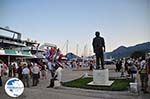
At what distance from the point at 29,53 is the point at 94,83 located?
93.7 inches

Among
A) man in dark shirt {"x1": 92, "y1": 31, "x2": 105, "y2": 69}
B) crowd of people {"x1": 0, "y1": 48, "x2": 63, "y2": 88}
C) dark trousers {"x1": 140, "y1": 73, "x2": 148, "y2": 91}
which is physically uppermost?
man in dark shirt {"x1": 92, "y1": 31, "x2": 105, "y2": 69}

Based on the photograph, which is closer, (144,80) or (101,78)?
(144,80)

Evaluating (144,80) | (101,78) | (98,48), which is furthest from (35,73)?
(144,80)

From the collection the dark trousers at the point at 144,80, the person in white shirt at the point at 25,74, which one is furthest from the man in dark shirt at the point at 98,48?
the person in white shirt at the point at 25,74

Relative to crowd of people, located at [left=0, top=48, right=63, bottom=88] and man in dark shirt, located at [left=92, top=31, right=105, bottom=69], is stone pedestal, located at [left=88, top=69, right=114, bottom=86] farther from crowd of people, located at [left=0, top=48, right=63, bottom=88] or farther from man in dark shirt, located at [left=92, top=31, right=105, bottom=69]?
crowd of people, located at [left=0, top=48, right=63, bottom=88]

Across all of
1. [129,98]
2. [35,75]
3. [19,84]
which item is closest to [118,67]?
[35,75]

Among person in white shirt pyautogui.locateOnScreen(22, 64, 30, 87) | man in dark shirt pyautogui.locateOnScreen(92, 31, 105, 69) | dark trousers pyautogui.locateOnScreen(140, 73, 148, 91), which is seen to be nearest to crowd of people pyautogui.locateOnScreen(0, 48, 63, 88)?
person in white shirt pyautogui.locateOnScreen(22, 64, 30, 87)

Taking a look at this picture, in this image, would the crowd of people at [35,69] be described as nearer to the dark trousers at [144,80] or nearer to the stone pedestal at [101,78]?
the stone pedestal at [101,78]

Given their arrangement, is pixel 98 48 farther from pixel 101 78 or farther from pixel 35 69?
pixel 35 69

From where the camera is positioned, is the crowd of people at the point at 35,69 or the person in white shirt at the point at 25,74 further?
the person in white shirt at the point at 25,74

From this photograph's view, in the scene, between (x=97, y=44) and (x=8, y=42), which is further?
(x=97, y=44)

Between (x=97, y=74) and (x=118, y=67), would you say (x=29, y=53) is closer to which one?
(x=97, y=74)

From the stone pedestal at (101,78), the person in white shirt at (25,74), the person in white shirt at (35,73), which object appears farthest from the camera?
the person in white shirt at (35,73)

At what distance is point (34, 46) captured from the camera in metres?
7.23
